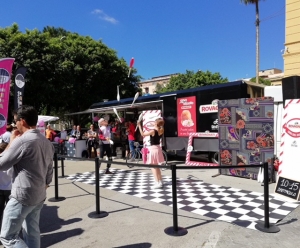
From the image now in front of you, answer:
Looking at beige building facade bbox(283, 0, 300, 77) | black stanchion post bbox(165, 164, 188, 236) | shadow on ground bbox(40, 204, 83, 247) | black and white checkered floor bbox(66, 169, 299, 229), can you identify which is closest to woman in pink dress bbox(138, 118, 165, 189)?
black and white checkered floor bbox(66, 169, 299, 229)

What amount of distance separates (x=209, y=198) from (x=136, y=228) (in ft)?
6.77

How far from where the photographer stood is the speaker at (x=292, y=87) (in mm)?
5750

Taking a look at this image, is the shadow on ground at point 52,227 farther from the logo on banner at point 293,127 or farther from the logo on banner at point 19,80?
the logo on banner at point 293,127

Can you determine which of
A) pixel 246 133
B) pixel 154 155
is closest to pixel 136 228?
pixel 154 155

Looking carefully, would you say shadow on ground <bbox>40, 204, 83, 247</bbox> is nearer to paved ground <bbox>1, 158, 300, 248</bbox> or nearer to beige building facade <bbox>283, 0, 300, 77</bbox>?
paved ground <bbox>1, 158, 300, 248</bbox>

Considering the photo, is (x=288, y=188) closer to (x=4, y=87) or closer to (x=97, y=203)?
(x=97, y=203)

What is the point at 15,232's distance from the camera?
240 centimetres

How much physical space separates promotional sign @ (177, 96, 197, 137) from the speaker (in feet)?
12.1

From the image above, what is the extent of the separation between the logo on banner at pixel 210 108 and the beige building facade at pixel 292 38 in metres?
8.22

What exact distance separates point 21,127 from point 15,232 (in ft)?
3.16

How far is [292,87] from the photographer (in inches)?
228

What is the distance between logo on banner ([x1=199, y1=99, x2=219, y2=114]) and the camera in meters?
8.73

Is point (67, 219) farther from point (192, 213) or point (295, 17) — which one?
point (295, 17)

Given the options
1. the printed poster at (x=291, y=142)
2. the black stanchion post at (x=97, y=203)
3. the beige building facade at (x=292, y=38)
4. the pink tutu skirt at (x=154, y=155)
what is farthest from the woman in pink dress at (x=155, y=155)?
the beige building facade at (x=292, y=38)
